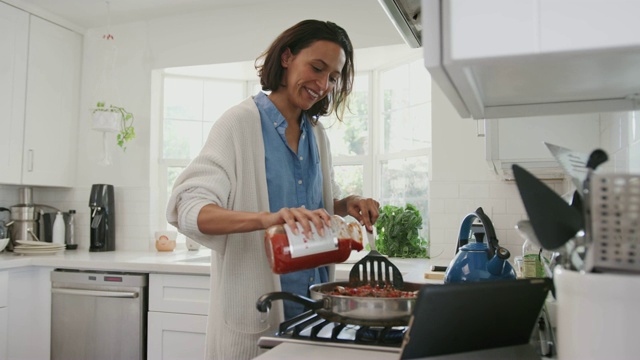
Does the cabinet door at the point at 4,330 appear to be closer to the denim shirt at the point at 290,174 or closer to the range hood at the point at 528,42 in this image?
the denim shirt at the point at 290,174

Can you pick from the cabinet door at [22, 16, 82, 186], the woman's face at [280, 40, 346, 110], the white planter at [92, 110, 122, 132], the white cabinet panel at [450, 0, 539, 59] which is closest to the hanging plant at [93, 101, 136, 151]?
the white planter at [92, 110, 122, 132]

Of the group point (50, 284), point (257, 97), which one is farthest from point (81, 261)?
point (257, 97)

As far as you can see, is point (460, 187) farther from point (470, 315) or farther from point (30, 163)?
point (30, 163)

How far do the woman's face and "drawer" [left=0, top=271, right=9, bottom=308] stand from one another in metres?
2.22

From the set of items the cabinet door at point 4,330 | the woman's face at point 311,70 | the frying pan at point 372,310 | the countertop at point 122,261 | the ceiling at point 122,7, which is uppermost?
the ceiling at point 122,7

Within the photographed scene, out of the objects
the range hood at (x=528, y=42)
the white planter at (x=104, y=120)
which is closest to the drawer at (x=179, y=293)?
the white planter at (x=104, y=120)

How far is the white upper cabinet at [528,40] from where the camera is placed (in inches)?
22.9

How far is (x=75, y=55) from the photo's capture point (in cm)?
393

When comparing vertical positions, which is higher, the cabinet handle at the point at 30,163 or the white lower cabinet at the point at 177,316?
the cabinet handle at the point at 30,163

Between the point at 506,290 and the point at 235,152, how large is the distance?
34.1 inches

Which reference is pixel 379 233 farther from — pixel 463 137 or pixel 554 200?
pixel 554 200

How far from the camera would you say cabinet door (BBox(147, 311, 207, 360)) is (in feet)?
9.29

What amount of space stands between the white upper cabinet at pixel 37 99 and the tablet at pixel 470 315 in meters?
3.31

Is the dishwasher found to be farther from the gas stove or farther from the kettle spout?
the kettle spout
